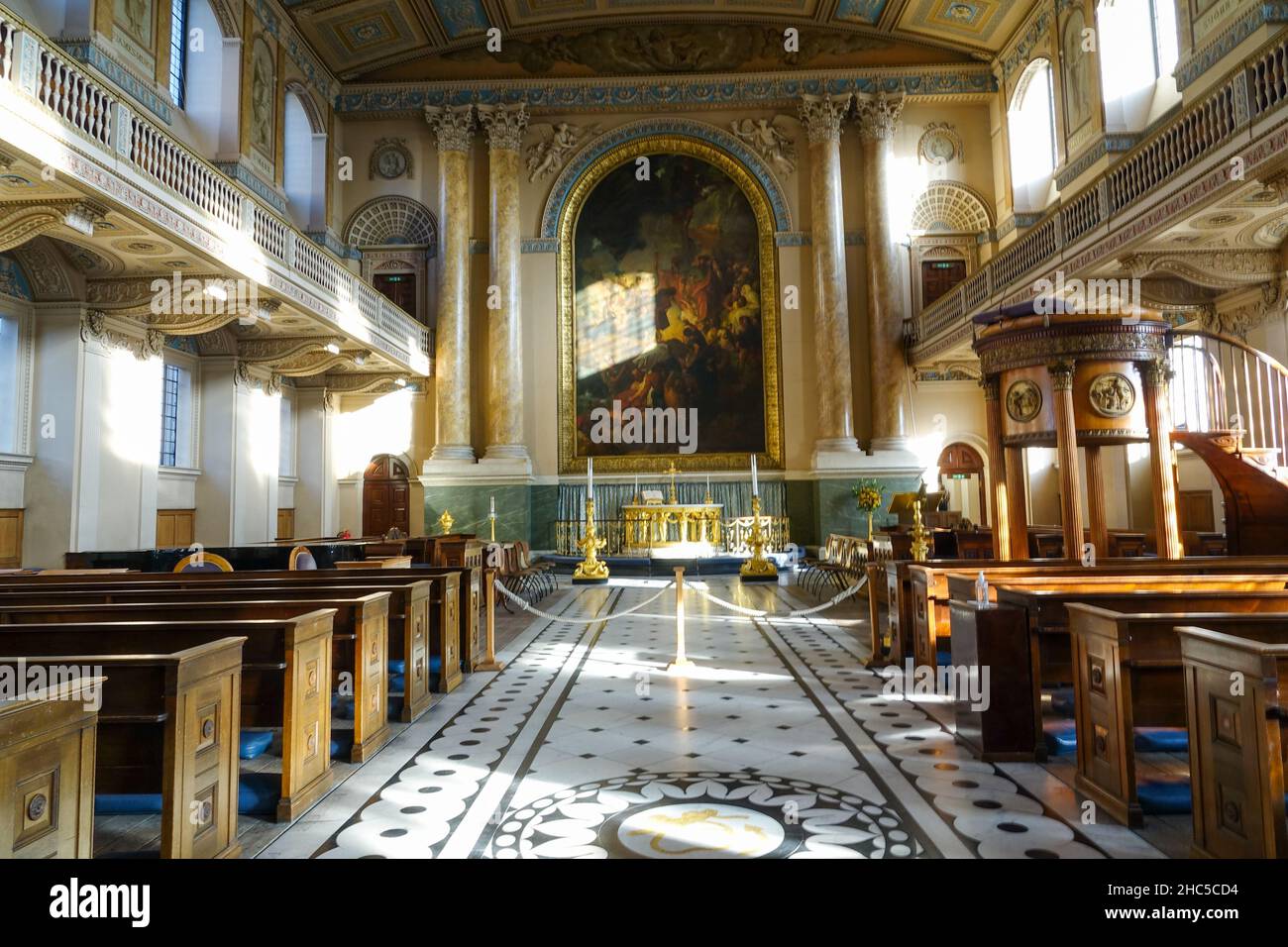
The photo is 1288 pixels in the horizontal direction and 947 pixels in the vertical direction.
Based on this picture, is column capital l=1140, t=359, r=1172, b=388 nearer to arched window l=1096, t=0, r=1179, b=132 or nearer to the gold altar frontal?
the gold altar frontal

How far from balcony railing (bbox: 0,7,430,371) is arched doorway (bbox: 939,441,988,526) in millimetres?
13411

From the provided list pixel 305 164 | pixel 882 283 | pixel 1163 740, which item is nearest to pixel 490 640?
pixel 1163 740

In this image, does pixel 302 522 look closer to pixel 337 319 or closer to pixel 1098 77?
pixel 337 319

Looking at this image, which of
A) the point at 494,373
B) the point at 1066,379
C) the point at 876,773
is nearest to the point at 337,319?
the point at 494,373

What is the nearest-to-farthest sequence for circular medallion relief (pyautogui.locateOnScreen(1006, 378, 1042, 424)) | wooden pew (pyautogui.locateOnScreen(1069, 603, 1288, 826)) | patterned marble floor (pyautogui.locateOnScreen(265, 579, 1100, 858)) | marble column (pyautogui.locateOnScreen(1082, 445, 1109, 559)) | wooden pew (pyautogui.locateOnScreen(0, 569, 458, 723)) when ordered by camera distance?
patterned marble floor (pyautogui.locateOnScreen(265, 579, 1100, 858)) < wooden pew (pyautogui.locateOnScreen(1069, 603, 1288, 826)) < wooden pew (pyautogui.locateOnScreen(0, 569, 458, 723)) < circular medallion relief (pyautogui.locateOnScreen(1006, 378, 1042, 424)) < marble column (pyautogui.locateOnScreen(1082, 445, 1109, 559))

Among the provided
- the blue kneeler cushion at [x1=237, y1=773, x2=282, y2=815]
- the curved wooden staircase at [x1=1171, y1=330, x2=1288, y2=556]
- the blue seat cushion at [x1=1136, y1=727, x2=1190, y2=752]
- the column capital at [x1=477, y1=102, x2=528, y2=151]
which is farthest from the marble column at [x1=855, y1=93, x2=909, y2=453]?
the blue kneeler cushion at [x1=237, y1=773, x2=282, y2=815]

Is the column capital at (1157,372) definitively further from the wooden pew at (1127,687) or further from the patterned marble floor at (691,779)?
the wooden pew at (1127,687)

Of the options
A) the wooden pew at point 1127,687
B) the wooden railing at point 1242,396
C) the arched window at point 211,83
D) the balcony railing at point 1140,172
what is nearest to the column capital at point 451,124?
the arched window at point 211,83

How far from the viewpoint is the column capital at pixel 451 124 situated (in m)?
18.9

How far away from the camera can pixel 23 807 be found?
7.45 ft

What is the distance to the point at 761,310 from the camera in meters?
19.4

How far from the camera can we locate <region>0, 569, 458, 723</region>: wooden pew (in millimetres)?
5734

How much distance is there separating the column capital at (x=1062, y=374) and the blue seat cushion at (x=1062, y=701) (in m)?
2.55
